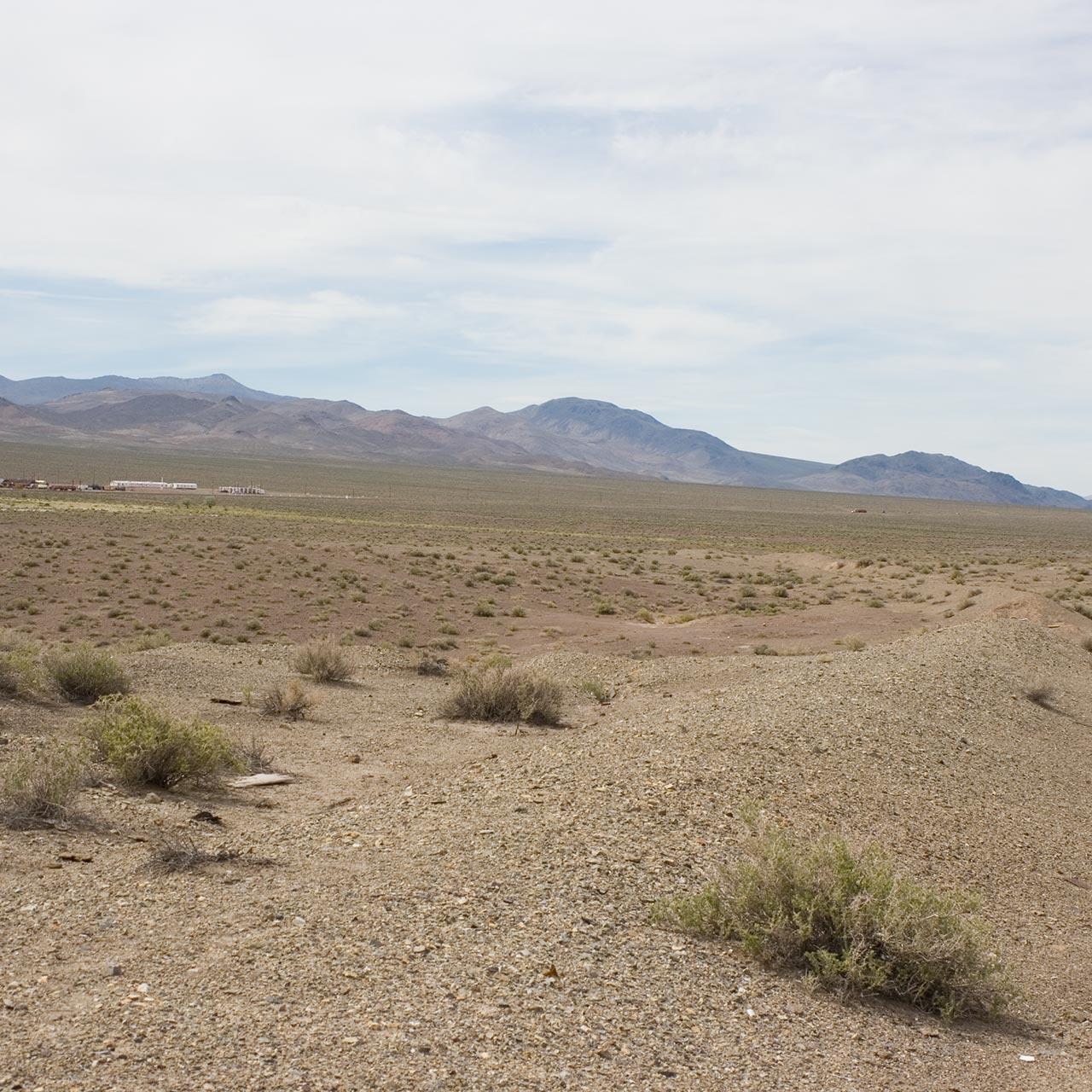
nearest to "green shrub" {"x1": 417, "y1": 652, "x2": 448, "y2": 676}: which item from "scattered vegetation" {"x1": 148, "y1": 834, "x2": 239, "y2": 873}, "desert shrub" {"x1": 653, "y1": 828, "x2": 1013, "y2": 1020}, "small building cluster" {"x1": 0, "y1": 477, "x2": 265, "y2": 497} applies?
"scattered vegetation" {"x1": 148, "y1": 834, "x2": 239, "y2": 873}

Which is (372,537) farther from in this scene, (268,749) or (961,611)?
(268,749)

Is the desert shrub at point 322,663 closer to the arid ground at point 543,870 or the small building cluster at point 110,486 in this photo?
the arid ground at point 543,870

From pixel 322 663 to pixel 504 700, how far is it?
4.53m

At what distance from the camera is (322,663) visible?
65.5ft

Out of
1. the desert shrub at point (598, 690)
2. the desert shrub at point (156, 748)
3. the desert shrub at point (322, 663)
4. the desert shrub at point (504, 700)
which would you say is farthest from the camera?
the desert shrub at point (322, 663)

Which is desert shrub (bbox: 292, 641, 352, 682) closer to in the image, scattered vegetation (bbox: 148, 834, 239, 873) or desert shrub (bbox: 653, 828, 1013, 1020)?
scattered vegetation (bbox: 148, 834, 239, 873)

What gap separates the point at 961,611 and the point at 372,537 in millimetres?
32626

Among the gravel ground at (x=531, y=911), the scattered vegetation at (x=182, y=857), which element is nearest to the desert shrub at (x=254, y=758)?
the gravel ground at (x=531, y=911)

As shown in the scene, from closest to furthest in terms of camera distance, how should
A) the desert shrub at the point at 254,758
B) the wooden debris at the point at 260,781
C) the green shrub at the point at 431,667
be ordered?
1. the wooden debris at the point at 260,781
2. the desert shrub at the point at 254,758
3. the green shrub at the point at 431,667

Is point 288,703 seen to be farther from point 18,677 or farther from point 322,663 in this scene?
point 18,677

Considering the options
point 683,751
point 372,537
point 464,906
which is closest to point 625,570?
point 372,537

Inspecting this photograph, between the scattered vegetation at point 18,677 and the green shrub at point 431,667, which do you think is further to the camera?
the green shrub at point 431,667

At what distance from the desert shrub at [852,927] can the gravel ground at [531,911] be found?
19cm

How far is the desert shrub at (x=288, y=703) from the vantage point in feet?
54.2
